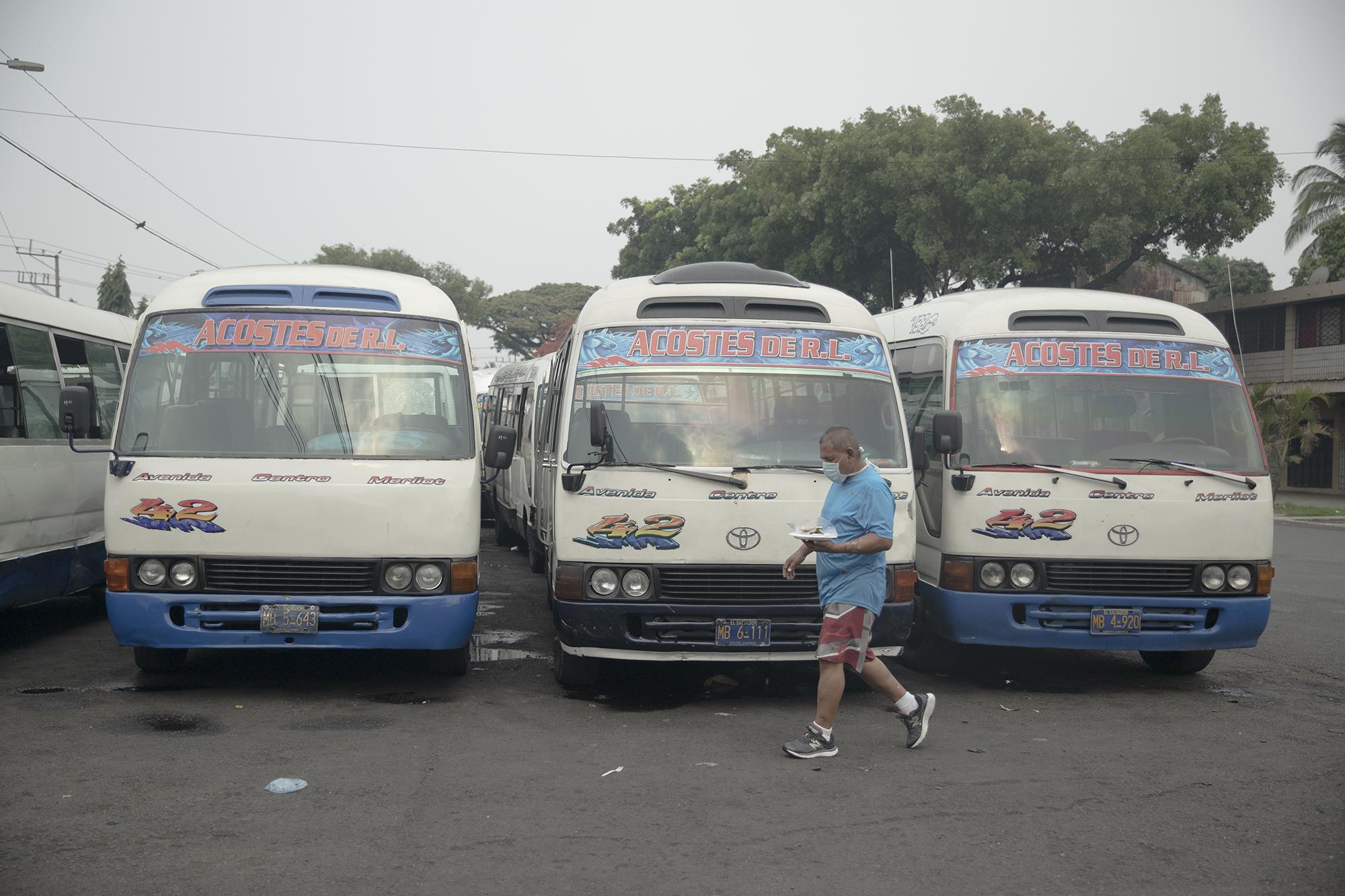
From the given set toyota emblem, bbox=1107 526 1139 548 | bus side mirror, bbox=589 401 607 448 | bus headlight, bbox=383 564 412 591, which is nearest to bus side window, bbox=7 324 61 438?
bus headlight, bbox=383 564 412 591

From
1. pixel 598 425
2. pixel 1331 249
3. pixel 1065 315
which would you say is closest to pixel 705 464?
pixel 598 425

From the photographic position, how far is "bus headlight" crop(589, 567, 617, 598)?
269 inches

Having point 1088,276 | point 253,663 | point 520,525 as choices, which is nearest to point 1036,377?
point 253,663

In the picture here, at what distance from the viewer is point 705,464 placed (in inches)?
279

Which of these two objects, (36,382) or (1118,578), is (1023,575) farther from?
(36,382)

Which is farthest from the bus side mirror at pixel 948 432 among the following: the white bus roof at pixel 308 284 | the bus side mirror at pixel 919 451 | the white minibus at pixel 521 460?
the white minibus at pixel 521 460

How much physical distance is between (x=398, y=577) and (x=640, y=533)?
1449mm

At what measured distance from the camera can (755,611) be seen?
6797 mm

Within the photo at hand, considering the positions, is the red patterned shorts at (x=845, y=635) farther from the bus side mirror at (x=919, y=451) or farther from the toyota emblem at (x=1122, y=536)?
the toyota emblem at (x=1122, y=536)

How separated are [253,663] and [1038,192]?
76.0 ft

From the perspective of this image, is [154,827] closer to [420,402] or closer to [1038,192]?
[420,402]

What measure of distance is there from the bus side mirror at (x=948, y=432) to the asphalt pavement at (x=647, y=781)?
161 cm

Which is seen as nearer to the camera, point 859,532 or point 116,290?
point 859,532

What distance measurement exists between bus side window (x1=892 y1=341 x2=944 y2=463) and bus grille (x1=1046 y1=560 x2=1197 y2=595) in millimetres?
1110
